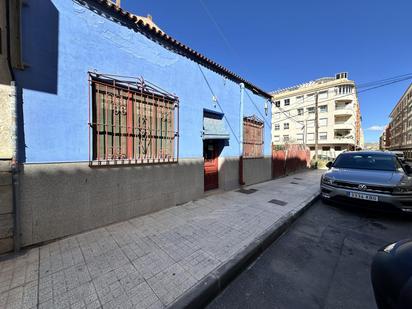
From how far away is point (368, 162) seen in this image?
582 centimetres

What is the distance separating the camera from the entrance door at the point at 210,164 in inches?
266

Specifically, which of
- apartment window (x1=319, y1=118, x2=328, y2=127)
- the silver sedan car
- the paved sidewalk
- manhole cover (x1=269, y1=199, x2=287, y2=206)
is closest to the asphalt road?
the paved sidewalk

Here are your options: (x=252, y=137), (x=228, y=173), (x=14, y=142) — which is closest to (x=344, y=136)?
(x=252, y=137)

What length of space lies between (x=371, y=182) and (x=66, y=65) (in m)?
7.05

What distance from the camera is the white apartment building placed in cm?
3403

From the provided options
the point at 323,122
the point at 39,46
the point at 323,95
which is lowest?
the point at 39,46

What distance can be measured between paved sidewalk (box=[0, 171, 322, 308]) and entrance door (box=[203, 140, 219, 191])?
7.66 feet

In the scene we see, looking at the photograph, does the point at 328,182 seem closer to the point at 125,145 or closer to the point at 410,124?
the point at 125,145

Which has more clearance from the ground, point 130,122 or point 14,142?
point 130,122

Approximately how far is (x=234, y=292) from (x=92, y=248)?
2.29 metres

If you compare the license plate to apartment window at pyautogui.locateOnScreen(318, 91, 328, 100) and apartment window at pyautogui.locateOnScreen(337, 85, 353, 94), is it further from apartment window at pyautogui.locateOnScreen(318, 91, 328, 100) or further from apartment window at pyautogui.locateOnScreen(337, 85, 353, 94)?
Answer: apartment window at pyautogui.locateOnScreen(318, 91, 328, 100)

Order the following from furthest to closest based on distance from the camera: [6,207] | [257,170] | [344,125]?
[344,125], [257,170], [6,207]

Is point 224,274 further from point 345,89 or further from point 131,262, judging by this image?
point 345,89

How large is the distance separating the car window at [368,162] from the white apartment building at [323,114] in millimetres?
27215
